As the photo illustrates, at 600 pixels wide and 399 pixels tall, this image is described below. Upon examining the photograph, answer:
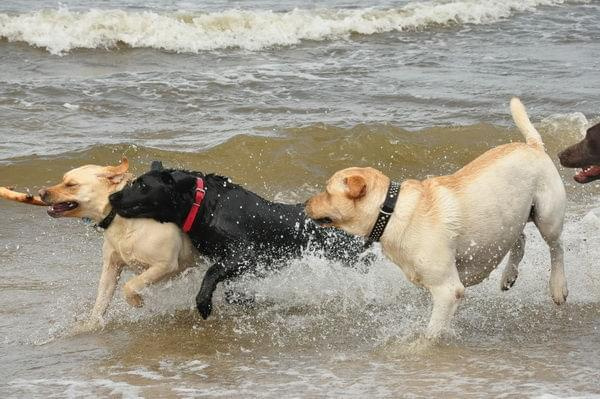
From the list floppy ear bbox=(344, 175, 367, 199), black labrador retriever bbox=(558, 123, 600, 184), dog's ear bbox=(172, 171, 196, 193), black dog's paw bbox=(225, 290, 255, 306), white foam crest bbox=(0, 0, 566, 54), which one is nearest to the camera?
floppy ear bbox=(344, 175, 367, 199)

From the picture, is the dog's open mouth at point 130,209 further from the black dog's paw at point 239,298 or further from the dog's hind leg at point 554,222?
the dog's hind leg at point 554,222

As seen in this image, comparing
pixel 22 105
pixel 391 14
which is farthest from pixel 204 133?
pixel 391 14

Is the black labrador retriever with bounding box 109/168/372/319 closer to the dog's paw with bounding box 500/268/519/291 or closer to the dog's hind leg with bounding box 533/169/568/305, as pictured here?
the dog's paw with bounding box 500/268/519/291

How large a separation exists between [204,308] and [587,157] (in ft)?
9.40

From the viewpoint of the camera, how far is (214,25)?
20281 millimetres

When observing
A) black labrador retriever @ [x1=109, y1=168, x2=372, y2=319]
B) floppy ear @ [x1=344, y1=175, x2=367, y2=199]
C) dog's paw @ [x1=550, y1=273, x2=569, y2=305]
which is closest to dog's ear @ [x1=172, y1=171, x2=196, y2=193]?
black labrador retriever @ [x1=109, y1=168, x2=372, y2=319]

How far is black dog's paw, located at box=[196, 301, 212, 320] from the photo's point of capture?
22.0 feet

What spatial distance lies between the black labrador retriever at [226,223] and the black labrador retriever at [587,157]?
5.32 ft

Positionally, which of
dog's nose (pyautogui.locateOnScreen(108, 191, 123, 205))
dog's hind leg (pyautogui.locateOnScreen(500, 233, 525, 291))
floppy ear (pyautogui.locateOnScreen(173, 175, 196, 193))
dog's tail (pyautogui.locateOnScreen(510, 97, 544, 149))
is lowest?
dog's hind leg (pyautogui.locateOnScreen(500, 233, 525, 291))

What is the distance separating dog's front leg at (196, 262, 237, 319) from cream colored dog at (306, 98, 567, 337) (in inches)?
45.1

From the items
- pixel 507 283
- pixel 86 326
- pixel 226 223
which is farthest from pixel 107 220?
pixel 507 283

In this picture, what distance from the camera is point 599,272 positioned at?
24.5 ft

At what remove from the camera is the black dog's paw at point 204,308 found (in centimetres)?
669

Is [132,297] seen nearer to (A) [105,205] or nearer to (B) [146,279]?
(B) [146,279]
